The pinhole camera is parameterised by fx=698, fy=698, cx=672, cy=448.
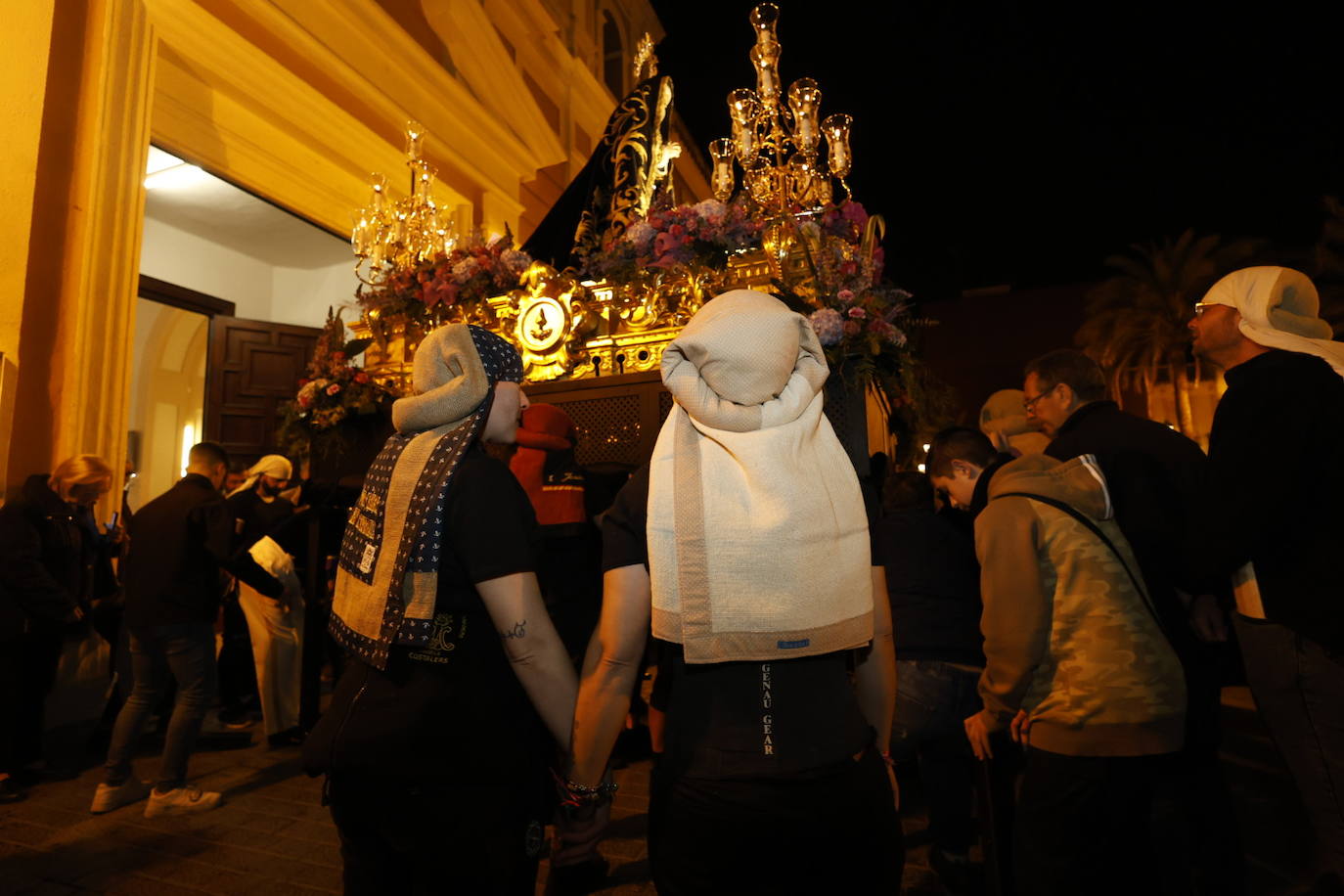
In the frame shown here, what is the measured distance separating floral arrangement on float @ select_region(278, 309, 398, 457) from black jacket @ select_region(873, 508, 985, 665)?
392 centimetres

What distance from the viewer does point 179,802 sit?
149 inches

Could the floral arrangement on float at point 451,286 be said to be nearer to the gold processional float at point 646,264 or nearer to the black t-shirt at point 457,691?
the gold processional float at point 646,264

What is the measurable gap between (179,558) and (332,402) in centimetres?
172

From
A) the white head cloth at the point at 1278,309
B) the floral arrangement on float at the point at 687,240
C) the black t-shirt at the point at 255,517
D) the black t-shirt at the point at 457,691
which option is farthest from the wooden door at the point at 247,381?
the white head cloth at the point at 1278,309

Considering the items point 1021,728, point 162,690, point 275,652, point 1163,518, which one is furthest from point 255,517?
point 1163,518

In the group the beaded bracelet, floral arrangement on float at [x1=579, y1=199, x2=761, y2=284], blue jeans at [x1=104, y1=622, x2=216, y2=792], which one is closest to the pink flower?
floral arrangement on float at [x1=579, y1=199, x2=761, y2=284]

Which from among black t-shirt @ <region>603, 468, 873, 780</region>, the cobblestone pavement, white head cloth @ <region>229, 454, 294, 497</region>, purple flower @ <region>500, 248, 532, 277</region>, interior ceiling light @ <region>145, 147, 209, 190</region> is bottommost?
the cobblestone pavement

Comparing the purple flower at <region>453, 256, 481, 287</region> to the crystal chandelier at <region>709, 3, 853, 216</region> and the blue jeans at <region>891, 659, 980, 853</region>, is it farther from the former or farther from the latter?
the blue jeans at <region>891, 659, 980, 853</region>

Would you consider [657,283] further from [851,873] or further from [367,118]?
[367,118]

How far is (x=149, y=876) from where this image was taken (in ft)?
10.2

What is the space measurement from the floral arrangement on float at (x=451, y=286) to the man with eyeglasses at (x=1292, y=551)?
14.1ft

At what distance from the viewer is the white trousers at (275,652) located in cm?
497

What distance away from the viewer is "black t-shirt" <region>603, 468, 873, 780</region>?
4.57 ft

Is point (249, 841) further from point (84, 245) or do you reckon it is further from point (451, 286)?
point (84, 245)
